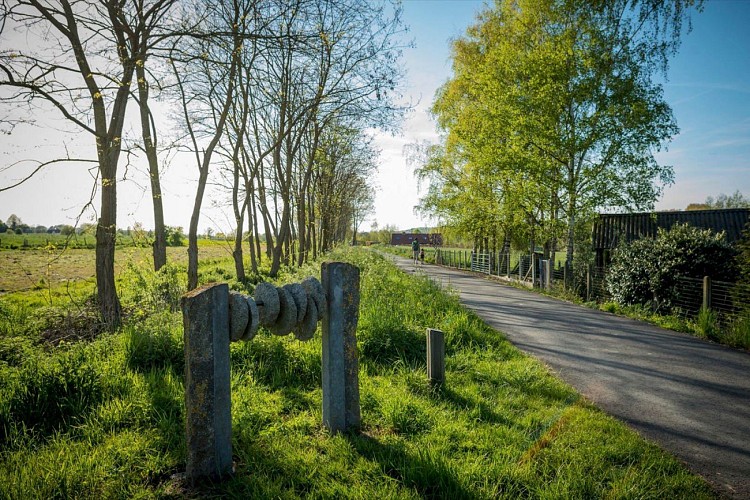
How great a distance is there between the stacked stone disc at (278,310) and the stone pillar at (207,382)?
0.30 feet

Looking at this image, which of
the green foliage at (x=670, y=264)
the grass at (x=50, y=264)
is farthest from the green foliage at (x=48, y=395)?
the green foliage at (x=670, y=264)

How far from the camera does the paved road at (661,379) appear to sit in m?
3.45

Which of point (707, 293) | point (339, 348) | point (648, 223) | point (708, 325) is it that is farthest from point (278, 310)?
point (648, 223)

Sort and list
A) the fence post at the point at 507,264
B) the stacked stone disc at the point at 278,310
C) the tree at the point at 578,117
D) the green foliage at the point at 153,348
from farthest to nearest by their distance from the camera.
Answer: the fence post at the point at 507,264 → the tree at the point at 578,117 → the green foliage at the point at 153,348 → the stacked stone disc at the point at 278,310

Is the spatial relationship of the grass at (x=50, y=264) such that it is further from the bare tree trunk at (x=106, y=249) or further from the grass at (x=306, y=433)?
the grass at (x=306, y=433)

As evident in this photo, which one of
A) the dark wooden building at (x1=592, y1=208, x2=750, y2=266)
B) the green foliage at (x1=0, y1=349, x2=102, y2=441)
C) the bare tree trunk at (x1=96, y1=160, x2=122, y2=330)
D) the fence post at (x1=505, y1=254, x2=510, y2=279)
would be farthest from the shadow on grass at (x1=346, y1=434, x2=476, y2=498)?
the dark wooden building at (x1=592, y1=208, x2=750, y2=266)

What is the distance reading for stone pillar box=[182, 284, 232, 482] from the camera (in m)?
2.56

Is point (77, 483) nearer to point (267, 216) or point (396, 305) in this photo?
point (396, 305)

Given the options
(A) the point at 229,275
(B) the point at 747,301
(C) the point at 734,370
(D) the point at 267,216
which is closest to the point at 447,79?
(D) the point at 267,216

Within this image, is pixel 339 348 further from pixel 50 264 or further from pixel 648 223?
pixel 648 223

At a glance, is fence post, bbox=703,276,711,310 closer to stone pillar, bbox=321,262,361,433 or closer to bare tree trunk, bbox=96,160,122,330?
stone pillar, bbox=321,262,361,433

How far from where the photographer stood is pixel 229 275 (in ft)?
65.6

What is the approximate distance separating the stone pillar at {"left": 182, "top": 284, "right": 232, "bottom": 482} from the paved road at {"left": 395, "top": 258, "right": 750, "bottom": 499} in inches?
140

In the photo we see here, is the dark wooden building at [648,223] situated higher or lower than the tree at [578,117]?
lower
